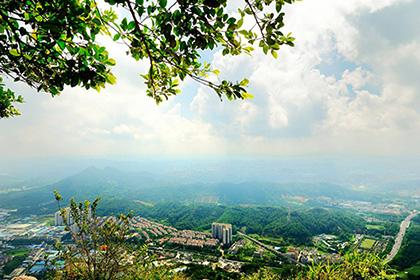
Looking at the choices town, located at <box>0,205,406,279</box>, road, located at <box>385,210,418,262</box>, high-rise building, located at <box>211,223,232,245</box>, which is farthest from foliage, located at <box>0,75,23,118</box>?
high-rise building, located at <box>211,223,232,245</box>

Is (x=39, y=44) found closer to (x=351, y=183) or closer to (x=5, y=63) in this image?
(x=5, y=63)

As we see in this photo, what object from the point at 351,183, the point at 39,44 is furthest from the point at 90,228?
the point at 351,183

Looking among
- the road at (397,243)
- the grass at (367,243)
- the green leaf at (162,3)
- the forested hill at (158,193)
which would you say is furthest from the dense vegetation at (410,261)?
the forested hill at (158,193)

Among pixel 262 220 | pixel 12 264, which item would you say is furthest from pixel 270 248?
pixel 12 264

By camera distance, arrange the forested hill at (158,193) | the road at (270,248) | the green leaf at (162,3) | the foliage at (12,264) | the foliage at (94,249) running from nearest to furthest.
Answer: the green leaf at (162,3), the foliage at (94,249), the foliage at (12,264), the road at (270,248), the forested hill at (158,193)

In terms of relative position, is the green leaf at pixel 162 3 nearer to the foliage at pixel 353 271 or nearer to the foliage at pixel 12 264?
the foliage at pixel 353 271

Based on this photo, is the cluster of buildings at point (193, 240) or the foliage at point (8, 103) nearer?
the foliage at point (8, 103)

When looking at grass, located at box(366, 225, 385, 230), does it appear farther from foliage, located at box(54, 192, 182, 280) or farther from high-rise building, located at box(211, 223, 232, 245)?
foliage, located at box(54, 192, 182, 280)
